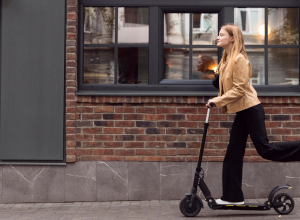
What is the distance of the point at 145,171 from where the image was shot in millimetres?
5195

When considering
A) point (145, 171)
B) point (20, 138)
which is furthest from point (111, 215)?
point (20, 138)

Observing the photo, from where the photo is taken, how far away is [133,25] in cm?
541

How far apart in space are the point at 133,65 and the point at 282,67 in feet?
6.64

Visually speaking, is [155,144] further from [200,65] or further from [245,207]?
[245,207]

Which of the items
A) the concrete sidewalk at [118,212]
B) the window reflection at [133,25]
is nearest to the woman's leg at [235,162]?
the concrete sidewalk at [118,212]

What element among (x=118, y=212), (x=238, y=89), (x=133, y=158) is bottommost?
(x=118, y=212)

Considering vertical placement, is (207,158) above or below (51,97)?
below

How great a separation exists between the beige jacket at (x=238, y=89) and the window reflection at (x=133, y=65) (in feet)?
4.74

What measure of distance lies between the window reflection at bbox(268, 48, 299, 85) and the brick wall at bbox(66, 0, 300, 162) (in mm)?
363

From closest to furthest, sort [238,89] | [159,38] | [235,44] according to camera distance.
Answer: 1. [238,89]
2. [235,44]
3. [159,38]

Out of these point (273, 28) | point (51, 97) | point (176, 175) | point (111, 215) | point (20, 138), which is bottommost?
point (111, 215)

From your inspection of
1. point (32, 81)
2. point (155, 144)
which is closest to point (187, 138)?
point (155, 144)

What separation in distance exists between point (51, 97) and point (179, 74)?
173 centimetres

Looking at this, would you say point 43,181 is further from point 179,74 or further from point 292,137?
point 292,137
